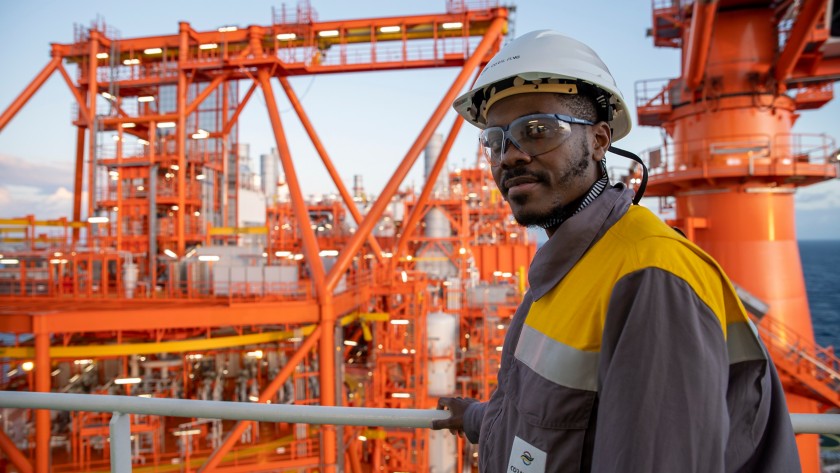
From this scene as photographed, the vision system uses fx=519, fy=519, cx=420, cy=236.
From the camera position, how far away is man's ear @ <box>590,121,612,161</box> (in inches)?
55.3

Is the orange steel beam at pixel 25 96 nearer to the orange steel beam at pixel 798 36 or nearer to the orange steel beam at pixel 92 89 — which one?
the orange steel beam at pixel 92 89

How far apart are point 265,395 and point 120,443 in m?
7.17

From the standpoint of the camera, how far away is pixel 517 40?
58.3 inches

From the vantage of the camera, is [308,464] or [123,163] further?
[123,163]

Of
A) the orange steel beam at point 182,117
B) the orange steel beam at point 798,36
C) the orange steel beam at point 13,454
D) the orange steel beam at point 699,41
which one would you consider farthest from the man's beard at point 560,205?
the orange steel beam at point 182,117

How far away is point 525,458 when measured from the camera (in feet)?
3.78

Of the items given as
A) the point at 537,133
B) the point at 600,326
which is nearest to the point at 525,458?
the point at 600,326

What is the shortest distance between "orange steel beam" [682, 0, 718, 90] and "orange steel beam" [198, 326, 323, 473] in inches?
382

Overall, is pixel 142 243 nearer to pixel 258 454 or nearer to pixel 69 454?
pixel 69 454

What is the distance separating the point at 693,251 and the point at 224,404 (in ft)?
5.75

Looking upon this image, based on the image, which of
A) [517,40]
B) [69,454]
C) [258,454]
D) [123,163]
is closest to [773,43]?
[517,40]

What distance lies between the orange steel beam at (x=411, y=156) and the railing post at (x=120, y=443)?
7.18 m

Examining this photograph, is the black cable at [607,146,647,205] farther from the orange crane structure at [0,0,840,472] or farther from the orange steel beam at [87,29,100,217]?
the orange steel beam at [87,29,100,217]

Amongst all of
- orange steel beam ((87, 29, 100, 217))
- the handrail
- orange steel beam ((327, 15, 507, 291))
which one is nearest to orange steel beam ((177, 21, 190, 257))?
orange steel beam ((87, 29, 100, 217))
